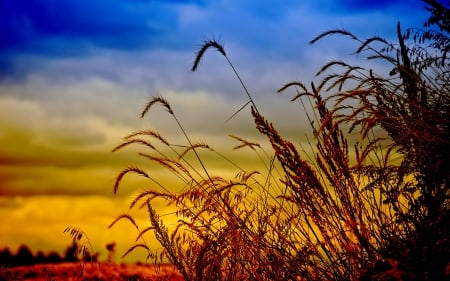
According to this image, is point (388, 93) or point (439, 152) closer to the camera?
point (439, 152)

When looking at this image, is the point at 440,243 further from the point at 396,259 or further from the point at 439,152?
the point at 439,152

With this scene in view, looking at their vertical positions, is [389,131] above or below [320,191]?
above

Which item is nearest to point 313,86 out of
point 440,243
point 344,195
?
point 344,195

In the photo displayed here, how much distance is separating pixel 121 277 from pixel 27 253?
207 centimetres

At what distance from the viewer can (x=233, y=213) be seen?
4.04 metres

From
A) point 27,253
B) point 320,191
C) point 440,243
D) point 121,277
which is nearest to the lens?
point 440,243

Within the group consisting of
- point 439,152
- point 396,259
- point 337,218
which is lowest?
point 396,259

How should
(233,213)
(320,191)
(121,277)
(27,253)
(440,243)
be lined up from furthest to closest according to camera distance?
(27,253) → (121,277) → (233,213) → (320,191) → (440,243)

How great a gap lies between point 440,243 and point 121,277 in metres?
4.20

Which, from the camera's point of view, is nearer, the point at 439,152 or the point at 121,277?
the point at 439,152

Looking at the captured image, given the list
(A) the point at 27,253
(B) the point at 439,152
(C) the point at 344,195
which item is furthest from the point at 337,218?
(A) the point at 27,253

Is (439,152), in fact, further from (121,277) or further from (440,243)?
(121,277)

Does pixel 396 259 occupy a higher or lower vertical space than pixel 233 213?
lower

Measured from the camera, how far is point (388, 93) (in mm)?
4047
